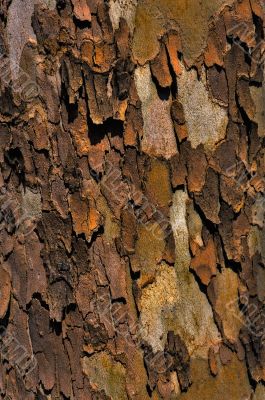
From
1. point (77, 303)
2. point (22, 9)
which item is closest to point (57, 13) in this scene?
point (22, 9)

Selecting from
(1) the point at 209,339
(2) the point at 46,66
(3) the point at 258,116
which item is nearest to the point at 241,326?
(1) the point at 209,339

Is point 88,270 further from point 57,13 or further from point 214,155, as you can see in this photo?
point 57,13

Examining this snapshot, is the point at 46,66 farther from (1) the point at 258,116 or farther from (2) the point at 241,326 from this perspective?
(2) the point at 241,326

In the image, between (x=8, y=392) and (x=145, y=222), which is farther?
(x=8, y=392)

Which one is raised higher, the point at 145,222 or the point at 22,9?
the point at 22,9

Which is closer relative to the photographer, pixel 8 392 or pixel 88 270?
pixel 88 270

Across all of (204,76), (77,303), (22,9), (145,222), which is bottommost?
(77,303)

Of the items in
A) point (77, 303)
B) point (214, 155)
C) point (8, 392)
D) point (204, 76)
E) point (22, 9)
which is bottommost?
point (8, 392)
